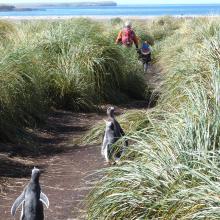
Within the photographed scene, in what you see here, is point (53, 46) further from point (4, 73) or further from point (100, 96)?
point (4, 73)

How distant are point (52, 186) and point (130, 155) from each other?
1.30 meters

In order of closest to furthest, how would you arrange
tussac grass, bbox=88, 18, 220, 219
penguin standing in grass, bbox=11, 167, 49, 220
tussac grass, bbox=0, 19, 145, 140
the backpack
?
tussac grass, bbox=88, 18, 220, 219 < penguin standing in grass, bbox=11, 167, 49, 220 < tussac grass, bbox=0, 19, 145, 140 < the backpack

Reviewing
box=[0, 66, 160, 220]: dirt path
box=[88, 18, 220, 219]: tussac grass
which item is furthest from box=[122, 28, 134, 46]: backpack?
box=[88, 18, 220, 219]: tussac grass

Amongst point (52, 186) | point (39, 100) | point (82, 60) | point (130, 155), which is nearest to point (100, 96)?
point (82, 60)

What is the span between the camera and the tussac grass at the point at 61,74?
853 centimetres

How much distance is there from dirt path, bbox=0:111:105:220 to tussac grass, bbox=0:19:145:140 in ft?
1.58

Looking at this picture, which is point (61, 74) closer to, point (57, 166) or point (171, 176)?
point (57, 166)

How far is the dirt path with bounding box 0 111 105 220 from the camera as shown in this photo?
550 centimetres

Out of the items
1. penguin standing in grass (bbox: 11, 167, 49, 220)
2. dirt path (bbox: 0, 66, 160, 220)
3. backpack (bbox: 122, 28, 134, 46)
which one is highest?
penguin standing in grass (bbox: 11, 167, 49, 220)

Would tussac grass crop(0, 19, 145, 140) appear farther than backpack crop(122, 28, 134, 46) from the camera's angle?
No

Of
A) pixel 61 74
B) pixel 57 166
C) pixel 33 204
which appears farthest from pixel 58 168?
pixel 61 74

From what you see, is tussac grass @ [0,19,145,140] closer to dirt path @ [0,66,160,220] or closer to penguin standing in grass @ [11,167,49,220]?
dirt path @ [0,66,160,220]

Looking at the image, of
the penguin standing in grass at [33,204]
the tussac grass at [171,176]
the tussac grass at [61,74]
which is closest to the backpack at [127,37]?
the tussac grass at [61,74]

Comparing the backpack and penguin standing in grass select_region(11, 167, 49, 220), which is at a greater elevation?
penguin standing in grass select_region(11, 167, 49, 220)
